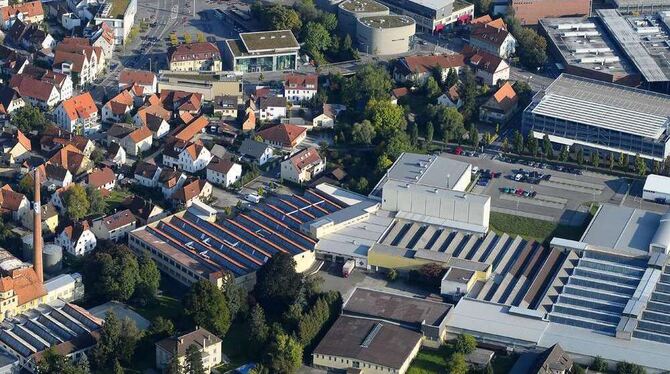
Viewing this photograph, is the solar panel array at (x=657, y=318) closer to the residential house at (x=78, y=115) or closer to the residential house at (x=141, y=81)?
the residential house at (x=78, y=115)

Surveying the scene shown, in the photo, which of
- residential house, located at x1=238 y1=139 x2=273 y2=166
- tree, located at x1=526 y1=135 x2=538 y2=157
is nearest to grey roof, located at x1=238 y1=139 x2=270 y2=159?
residential house, located at x1=238 y1=139 x2=273 y2=166

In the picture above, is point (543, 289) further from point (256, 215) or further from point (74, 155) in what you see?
point (74, 155)

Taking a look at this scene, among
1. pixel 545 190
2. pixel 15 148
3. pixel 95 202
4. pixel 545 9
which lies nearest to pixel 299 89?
pixel 545 190

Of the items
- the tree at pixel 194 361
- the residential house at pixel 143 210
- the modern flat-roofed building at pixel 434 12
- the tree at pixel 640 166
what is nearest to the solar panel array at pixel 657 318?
the tree at pixel 640 166

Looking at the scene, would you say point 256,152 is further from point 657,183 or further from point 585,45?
point 585,45

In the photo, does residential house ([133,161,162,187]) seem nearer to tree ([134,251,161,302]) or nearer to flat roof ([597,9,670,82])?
tree ([134,251,161,302])
